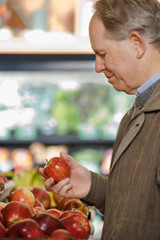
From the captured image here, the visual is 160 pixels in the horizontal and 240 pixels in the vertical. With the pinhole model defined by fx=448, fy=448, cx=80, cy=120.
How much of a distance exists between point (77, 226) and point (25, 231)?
1.23ft

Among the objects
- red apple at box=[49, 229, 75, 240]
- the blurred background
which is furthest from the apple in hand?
the blurred background

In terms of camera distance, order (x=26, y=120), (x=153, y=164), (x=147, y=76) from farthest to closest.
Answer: (x=26, y=120) < (x=147, y=76) < (x=153, y=164)

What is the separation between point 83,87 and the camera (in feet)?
14.6

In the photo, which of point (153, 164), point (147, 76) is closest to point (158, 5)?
point (147, 76)

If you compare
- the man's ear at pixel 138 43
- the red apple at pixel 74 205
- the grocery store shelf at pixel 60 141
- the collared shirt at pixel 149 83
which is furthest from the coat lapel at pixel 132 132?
the grocery store shelf at pixel 60 141

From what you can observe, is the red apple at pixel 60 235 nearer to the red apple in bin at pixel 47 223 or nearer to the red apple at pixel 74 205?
the red apple in bin at pixel 47 223

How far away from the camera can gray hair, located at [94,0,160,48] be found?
5.73 feet

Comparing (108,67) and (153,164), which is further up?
(108,67)

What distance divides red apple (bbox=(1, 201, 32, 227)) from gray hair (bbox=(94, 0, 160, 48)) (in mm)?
756

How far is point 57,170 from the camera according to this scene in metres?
1.91

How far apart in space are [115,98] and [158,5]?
264 cm

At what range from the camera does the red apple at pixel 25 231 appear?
1308 millimetres

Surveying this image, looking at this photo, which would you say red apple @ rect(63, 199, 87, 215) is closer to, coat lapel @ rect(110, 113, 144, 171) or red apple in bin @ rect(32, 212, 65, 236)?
coat lapel @ rect(110, 113, 144, 171)

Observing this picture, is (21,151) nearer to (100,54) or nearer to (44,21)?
(44,21)
